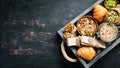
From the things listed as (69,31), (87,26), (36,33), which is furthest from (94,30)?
(36,33)

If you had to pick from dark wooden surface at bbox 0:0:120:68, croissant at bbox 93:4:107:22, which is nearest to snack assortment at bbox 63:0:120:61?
croissant at bbox 93:4:107:22

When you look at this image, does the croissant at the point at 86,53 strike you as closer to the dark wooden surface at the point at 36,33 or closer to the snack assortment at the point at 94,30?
the snack assortment at the point at 94,30

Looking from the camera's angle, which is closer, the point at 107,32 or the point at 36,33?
the point at 107,32

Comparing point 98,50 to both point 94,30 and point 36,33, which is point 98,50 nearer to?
point 94,30

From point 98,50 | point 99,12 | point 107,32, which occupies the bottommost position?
point 98,50

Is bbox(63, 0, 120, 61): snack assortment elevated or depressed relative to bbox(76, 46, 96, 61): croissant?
elevated

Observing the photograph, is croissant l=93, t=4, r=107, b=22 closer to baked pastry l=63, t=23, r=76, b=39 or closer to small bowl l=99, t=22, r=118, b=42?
small bowl l=99, t=22, r=118, b=42

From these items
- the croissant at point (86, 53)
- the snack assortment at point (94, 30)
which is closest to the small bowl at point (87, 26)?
the snack assortment at point (94, 30)
